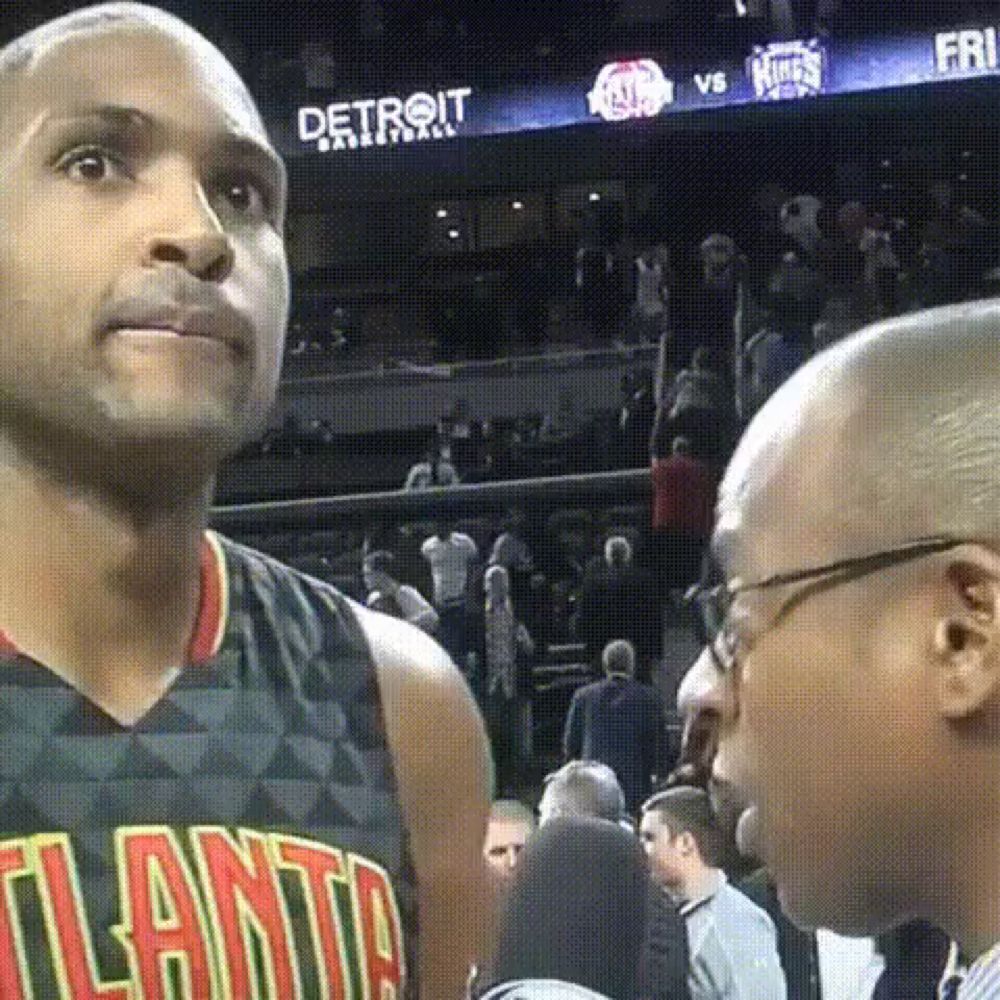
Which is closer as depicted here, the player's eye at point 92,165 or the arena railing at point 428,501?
the player's eye at point 92,165

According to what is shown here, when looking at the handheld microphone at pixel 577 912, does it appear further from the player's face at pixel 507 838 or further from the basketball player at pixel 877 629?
the player's face at pixel 507 838

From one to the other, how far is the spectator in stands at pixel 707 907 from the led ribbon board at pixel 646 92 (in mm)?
10622

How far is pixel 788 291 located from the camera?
11758 mm

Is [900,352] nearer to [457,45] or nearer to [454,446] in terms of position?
[454,446]

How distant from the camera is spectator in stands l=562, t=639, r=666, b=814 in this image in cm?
714

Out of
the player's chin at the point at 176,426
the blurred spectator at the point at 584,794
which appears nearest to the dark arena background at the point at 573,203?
the blurred spectator at the point at 584,794

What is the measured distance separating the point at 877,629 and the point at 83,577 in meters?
0.57

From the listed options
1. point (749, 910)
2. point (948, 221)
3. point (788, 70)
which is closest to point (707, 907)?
point (749, 910)

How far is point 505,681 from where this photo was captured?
8.49 m

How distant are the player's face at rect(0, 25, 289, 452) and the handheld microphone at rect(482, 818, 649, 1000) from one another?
0.81 metres

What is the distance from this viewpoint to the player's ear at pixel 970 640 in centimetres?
115

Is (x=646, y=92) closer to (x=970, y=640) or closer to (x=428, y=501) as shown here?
(x=428, y=501)

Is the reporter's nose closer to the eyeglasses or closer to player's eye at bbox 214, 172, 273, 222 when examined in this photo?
player's eye at bbox 214, 172, 273, 222

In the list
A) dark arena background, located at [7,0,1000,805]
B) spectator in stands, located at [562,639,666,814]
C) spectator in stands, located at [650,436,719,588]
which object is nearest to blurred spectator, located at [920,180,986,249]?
dark arena background, located at [7,0,1000,805]
